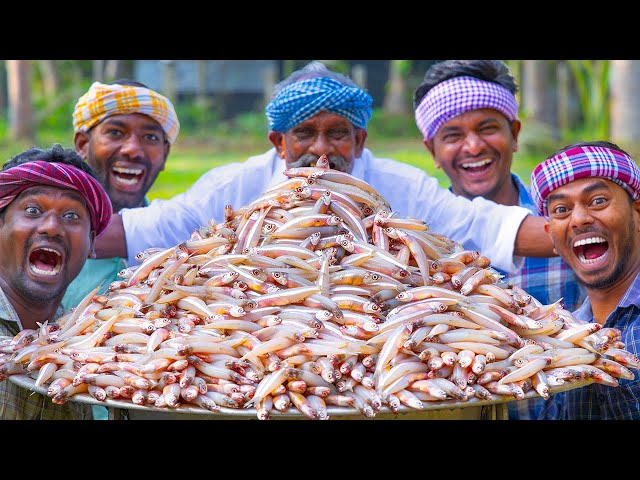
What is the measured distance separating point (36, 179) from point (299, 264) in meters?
1.45

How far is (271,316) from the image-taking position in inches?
128

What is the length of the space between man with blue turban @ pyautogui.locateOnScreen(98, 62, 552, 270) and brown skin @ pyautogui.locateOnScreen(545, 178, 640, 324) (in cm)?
44

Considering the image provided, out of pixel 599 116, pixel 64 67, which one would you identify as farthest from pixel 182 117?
pixel 599 116

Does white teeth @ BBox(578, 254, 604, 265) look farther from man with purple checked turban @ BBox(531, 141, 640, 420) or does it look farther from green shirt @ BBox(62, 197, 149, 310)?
green shirt @ BBox(62, 197, 149, 310)

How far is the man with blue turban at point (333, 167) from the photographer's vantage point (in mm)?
4812

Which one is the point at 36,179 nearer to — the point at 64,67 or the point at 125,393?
the point at 125,393

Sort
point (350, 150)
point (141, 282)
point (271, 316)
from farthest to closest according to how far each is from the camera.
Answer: point (350, 150) → point (141, 282) → point (271, 316)

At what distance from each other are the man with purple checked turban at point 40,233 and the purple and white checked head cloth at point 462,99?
2.44 metres

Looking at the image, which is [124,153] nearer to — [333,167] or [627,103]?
[333,167]

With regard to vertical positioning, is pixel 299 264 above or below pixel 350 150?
below

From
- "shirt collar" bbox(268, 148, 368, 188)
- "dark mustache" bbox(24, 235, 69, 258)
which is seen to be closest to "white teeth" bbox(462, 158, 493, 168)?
"shirt collar" bbox(268, 148, 368, 188)

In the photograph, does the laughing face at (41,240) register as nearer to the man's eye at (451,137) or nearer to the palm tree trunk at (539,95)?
the man's eye at (451,137)

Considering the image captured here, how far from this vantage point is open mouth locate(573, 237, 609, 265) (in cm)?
427

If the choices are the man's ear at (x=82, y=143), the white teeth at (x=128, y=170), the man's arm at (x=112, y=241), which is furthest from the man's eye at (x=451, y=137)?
the man's ear at (x=82, y=143)
